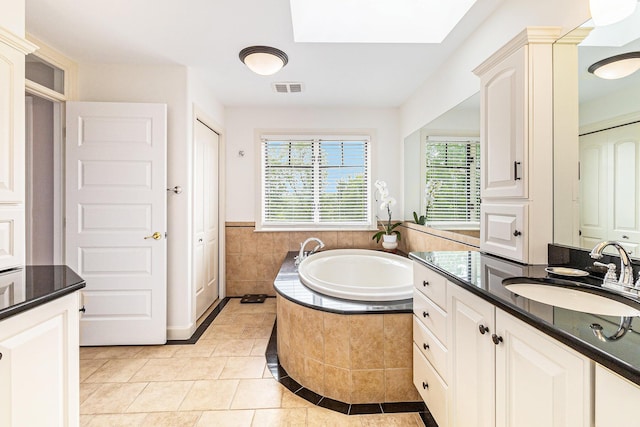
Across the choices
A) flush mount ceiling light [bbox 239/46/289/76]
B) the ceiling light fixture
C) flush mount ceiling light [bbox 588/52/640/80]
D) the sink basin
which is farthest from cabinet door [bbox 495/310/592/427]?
flush mount ceiling light [bbox 239/46/289/76]

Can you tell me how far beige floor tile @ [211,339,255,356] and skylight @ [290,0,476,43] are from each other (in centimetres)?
248

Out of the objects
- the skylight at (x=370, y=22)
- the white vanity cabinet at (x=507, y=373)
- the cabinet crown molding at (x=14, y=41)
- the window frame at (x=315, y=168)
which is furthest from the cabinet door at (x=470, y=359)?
the window frame at (x=315, y=168)

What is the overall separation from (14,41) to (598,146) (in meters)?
2.60

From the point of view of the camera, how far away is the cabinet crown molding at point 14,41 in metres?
1.31

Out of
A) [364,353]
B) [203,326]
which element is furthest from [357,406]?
[203,326]

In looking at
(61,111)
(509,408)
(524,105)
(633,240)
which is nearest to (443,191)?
(524,105)

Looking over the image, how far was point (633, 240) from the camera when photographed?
108 centimetres

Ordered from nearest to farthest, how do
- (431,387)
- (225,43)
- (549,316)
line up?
(549,316) < (431,387) < (225,43)

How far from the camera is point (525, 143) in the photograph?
1.41 meters

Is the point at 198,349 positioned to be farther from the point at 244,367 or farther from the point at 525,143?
the point at 525,143

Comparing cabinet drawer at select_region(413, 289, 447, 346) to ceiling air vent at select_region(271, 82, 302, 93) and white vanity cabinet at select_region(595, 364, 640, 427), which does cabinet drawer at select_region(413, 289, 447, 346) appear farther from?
ceiling air vent at select_region(271, 82, 302, 93)

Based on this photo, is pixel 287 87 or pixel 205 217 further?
pixel 205 217

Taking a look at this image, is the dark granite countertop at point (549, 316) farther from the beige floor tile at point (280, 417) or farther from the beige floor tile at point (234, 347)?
the beige floor tile at point (234, 347)

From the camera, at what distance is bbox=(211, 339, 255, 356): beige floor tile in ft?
7.87
